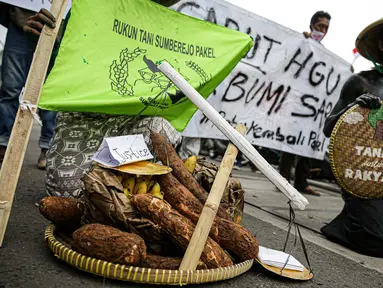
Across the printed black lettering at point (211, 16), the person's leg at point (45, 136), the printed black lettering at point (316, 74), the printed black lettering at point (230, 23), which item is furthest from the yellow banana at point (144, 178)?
the printed black lettering at point (316, 74)

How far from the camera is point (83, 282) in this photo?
4.03 ft

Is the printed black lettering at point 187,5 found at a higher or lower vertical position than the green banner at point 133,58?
higher

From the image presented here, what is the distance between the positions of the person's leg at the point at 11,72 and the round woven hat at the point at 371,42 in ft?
9.25

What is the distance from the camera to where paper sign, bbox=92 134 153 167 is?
1449mm

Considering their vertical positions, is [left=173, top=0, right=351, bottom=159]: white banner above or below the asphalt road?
above

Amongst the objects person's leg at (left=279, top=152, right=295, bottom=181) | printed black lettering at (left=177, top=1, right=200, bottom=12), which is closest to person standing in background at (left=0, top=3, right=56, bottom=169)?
printed black lettering at (left=177, top=1, right=200, bottom=12)

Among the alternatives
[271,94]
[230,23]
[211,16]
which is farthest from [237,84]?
[211,16]

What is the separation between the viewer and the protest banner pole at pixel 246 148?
1.28 metres

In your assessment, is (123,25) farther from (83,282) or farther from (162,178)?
(83,282)

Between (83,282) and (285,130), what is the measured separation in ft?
A: 12.8

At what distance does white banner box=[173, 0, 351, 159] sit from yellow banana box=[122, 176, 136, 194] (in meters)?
2.11

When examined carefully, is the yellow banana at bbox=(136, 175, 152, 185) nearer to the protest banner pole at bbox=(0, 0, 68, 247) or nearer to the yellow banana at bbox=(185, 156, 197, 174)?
the yellow banana at bbox=(185, 156, 197, 174)

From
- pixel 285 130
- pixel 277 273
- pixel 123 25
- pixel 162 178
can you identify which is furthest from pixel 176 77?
pixel 285 130

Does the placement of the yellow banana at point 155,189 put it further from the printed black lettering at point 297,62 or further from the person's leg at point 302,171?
the person's leg at point 302,171
